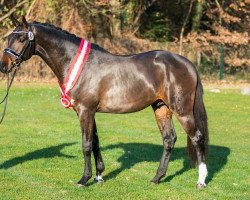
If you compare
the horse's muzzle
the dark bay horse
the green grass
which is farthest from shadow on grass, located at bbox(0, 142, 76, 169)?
the horse's muzzle

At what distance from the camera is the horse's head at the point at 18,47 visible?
7.61 metres

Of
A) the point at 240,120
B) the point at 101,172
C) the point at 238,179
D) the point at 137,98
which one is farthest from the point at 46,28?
the point at 240,120

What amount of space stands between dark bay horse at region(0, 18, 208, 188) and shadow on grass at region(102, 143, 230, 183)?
3.26 ft

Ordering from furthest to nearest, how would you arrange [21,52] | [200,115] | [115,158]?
[115,158]
[200,115]
[21,52]

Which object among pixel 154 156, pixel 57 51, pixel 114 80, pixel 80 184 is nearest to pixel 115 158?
pixel 154 156

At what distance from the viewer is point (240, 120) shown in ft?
52.0

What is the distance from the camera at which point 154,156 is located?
10.3m

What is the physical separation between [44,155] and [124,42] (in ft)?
65.6

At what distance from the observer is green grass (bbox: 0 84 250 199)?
7740 millimetres

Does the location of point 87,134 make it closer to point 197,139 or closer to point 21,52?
point 21,52

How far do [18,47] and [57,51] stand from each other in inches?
22.4

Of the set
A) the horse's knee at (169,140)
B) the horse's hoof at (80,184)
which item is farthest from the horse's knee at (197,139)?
the horse's hoof at (80,184)

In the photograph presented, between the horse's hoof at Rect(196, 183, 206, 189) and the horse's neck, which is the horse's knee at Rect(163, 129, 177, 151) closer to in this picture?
the horse's hoof at Rect(196, 183, 206, 189)

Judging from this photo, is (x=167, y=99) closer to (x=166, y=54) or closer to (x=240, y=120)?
(x=166, y=54)
